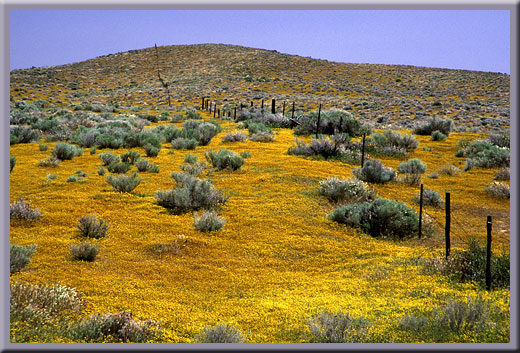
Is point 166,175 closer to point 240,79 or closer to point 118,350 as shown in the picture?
point 118,350

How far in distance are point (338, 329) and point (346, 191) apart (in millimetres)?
7508

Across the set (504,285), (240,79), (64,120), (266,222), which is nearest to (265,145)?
(266,222)

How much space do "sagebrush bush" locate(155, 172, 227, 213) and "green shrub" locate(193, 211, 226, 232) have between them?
1305 millimetres

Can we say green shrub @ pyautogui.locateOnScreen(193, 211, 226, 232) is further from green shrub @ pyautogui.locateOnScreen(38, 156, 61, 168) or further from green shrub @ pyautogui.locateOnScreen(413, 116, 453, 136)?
green shrub @ pyautogui.locateOnScreen(413, 116, 453, 136)

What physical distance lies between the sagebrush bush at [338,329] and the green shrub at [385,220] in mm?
5103

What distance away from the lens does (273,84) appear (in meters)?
61.3

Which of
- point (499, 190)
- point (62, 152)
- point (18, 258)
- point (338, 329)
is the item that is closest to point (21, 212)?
point (18, 258)

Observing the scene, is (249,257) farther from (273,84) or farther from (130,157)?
(273,84)

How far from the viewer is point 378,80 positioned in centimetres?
6525

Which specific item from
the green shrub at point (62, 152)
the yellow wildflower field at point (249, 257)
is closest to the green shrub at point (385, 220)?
the yellow wildflower field at point (249, 257)

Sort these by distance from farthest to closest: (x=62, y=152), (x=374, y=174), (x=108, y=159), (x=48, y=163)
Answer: (x=62, y=152)
(x=108, y=159)
(x=48, y=163)
(x=374, y=174)

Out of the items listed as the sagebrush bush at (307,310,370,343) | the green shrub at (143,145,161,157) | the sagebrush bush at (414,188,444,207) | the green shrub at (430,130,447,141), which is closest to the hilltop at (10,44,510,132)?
the green shrub at (430,130,447,141)

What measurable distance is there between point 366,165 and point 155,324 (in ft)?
35.8

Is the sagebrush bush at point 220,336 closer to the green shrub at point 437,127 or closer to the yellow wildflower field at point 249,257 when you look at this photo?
the yellow wildflower field at point 249,257
